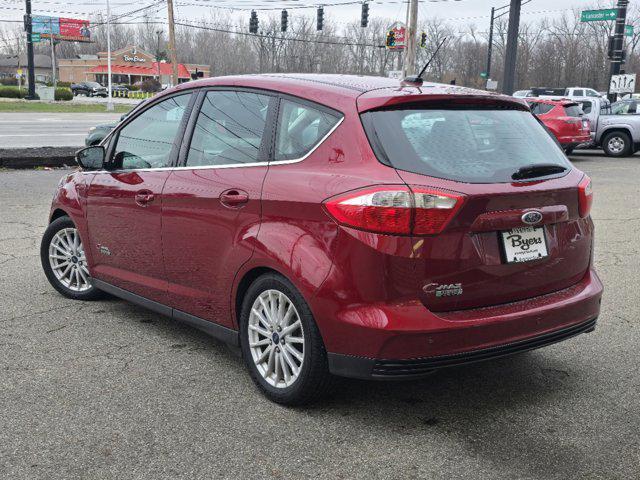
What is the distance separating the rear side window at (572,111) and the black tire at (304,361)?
17.8 meters

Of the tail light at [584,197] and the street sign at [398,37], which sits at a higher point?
the street sign at [398,37]

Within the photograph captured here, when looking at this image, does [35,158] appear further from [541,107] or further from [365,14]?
[365,14]

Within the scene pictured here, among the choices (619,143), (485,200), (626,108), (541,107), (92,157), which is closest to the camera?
(485,200)

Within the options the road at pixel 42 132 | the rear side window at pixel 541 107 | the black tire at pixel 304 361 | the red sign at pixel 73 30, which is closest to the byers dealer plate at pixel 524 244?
the black tire at pixel 304 361

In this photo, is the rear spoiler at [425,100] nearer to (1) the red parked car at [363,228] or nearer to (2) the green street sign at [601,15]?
(1) the red parked car at [363,228]

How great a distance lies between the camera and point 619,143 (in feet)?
70.9

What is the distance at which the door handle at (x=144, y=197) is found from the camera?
450 cm

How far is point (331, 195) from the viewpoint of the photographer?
3379mm

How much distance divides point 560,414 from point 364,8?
130ft

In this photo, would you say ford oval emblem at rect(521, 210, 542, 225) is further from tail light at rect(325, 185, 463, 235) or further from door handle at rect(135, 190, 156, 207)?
door handle at rect(135, 190, 156, 207)

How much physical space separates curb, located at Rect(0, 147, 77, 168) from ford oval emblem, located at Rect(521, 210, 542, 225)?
11.9m

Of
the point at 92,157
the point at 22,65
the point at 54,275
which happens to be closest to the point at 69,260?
the point at 54,275

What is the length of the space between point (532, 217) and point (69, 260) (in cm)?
365

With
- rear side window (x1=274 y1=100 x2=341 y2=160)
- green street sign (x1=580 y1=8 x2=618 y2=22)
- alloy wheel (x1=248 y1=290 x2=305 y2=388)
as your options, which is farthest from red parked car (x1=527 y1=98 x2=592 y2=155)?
alloy wheel (x1=248 y1=290 x2=305 y2=388)
